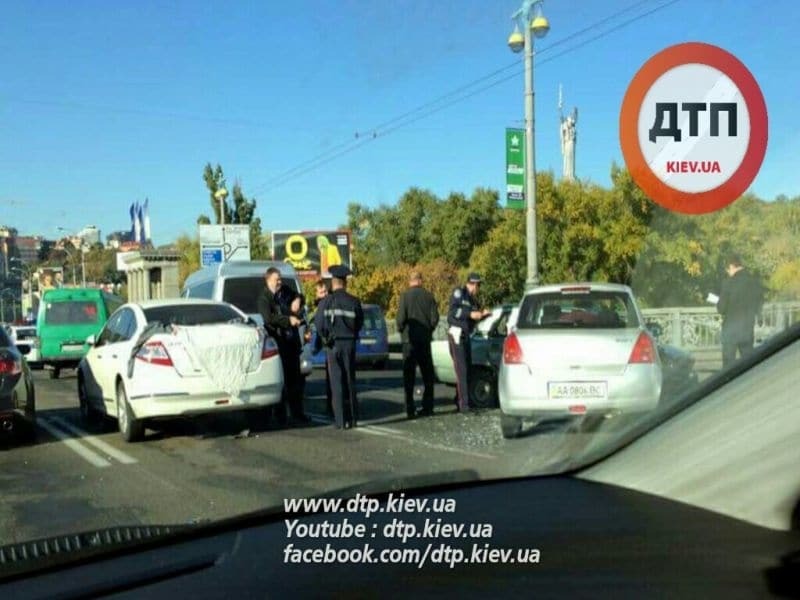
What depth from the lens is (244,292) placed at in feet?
53.8

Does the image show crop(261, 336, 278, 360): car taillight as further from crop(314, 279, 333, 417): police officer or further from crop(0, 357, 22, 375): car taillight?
crop(0, 357, 22, 375): car taillight

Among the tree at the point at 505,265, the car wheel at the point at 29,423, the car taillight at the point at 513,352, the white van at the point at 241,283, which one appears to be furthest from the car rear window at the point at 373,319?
the car taillight at the point at 513,352

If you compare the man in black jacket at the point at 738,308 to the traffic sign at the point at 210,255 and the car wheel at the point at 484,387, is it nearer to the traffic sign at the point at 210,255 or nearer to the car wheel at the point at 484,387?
the car wheel at the point at 484,387

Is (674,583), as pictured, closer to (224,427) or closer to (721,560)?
(721,560)

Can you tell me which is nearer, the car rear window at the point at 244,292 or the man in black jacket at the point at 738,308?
the man in black jacket at the point at 738,308

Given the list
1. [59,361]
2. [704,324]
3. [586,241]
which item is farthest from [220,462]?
[59,361]

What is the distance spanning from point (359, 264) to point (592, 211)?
2827 centimetres

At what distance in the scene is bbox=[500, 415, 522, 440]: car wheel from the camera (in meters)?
8.16

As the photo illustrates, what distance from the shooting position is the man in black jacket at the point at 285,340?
1094 cm

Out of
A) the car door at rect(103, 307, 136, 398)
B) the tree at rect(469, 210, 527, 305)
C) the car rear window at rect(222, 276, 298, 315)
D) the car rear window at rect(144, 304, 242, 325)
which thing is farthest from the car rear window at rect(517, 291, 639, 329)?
the tree at rect(469, 210, 527, 305)

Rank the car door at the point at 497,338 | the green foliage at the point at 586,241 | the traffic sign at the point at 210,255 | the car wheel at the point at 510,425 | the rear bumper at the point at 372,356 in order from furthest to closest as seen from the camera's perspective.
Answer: the traffic sign at the point at 210,255
the rear bumper at the point at 372,356
the car door at the point at 497,338
the car wheel at the point at 510,425
the green foliage at the point at 586,241

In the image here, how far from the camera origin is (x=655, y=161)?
346 centimetres

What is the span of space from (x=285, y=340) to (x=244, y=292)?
Result: 5.64m

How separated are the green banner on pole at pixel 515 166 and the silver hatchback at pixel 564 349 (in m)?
9.16
